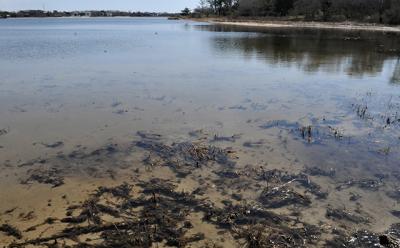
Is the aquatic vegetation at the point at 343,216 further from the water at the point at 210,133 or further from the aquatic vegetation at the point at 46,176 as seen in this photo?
the aquatic vegetation at the point at 46,176

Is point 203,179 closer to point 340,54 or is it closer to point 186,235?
point 186,235

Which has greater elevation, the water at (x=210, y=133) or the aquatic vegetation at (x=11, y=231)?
the water at (x=210, y=133)

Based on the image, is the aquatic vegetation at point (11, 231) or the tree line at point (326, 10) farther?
the tree line at point (326, 10)

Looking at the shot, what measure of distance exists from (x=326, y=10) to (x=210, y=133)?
256 feet

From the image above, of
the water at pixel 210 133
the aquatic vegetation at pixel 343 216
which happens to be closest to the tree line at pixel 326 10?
the water at pixel 210 133

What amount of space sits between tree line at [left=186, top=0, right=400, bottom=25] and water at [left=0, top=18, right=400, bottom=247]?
183ft

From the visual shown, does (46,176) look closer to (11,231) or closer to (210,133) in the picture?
(11,231)

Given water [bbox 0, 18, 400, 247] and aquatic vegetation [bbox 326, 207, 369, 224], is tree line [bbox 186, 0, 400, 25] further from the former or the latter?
aquatic vegetation [bbox 326, 207, 369, 224]

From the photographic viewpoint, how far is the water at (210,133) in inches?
252

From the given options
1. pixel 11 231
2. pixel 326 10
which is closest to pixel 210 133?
pixel 11 231

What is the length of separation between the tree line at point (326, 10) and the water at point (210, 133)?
55794mm

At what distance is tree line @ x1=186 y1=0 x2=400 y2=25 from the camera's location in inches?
2672

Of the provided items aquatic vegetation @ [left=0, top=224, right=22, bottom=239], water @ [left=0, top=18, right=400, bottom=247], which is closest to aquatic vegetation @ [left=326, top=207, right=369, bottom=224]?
water @ [left=0, top=18, right=400, bottom=247]

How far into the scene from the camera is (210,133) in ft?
31.9
